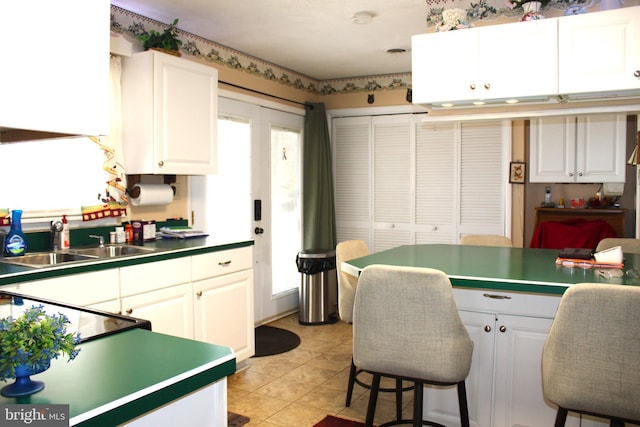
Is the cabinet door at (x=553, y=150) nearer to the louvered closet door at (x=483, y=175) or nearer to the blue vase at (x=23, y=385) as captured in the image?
the louvered closet door at (x=483, y=175)

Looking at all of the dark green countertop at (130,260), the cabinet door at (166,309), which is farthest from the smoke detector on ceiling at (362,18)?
the cabinet door at (166,309)

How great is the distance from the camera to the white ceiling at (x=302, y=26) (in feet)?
11.5

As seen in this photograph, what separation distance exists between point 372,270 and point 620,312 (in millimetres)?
868

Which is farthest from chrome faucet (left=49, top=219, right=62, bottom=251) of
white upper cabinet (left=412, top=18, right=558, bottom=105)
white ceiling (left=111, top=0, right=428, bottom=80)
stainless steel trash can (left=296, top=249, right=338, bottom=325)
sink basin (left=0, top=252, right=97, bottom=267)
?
stainless steel trash can (left=296, top=249, right=338, bottom=325)

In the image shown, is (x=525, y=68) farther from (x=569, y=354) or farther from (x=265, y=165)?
(x=265, y=165)

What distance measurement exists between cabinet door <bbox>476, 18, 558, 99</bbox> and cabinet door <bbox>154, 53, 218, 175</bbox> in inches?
75.0

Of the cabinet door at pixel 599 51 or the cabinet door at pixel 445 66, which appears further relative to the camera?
the cabinet door at pixel 445 66

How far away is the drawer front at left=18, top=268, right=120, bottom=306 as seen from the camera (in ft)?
7.89

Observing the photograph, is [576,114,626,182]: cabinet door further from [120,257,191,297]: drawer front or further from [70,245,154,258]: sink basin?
[70,245,154,258]: sink basin

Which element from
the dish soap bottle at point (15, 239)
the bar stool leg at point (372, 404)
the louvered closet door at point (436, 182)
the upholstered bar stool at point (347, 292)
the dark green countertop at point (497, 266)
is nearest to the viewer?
the dark green countertop at point (497, 266)

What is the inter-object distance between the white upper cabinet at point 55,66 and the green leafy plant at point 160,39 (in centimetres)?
261

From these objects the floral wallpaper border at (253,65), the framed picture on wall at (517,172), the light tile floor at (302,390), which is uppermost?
the floral wallpaper border at (253,65)

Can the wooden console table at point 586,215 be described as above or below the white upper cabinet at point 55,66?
below

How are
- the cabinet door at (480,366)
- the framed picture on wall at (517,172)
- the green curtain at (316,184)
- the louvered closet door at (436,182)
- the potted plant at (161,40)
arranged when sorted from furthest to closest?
the green curtain at (316,184) → the louvered closet door at (436,182) → the framed picture on wall at (517,172) → the potted plant at (161,40) → the cabinet door at (480,366)
